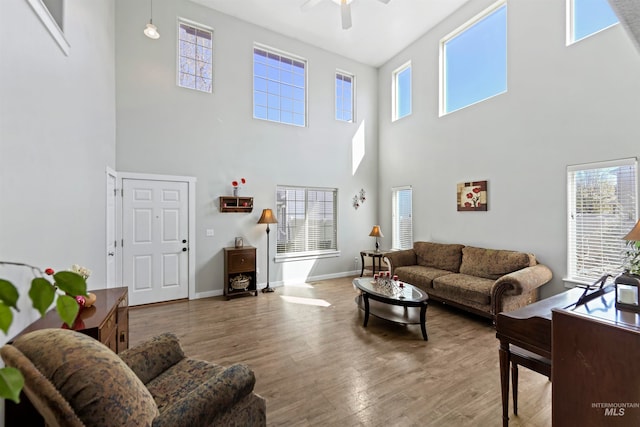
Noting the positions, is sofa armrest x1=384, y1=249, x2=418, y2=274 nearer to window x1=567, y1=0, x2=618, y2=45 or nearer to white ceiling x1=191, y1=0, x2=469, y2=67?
window x1=567, y1=0, x2=618, y2=45

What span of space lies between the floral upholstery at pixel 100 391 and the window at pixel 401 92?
603 centimetres

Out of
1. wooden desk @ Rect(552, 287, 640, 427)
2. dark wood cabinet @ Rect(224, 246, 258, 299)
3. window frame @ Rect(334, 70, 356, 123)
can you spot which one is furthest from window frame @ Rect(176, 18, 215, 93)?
wooden desk @ Rect(552, 287, 640, 427)

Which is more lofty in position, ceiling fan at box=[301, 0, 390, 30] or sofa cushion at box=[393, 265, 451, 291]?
ceiling fan at box=[301, 0, 390, 30]

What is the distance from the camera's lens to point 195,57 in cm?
475

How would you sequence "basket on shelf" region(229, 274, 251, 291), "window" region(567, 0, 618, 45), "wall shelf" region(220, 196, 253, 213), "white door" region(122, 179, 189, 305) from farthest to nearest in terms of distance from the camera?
"wall shelf" region(220, 196, 253, 213) < "basket on shelf" region(229, 274, 251, 291) < "white door" region(122, 179, 189, 305) < "window" region(567, 0, 618, 45)

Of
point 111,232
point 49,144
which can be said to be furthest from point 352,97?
point 49,144

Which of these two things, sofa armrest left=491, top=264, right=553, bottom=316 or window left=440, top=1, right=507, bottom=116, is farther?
window left=440, top=1, right=507, bottom=116

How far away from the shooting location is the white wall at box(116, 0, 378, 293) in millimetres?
4246

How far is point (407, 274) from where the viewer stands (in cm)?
458

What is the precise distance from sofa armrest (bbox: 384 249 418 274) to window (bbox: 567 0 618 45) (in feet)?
12.1

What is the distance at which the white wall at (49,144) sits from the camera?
139 cm

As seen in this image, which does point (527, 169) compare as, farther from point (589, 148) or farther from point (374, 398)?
point (374, 398)

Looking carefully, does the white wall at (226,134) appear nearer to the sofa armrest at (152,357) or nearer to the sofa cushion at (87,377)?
the sofa armrest at (152,357)

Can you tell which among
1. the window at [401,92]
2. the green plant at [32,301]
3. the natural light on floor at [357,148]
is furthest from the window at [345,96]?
the green plant at [32,301]
